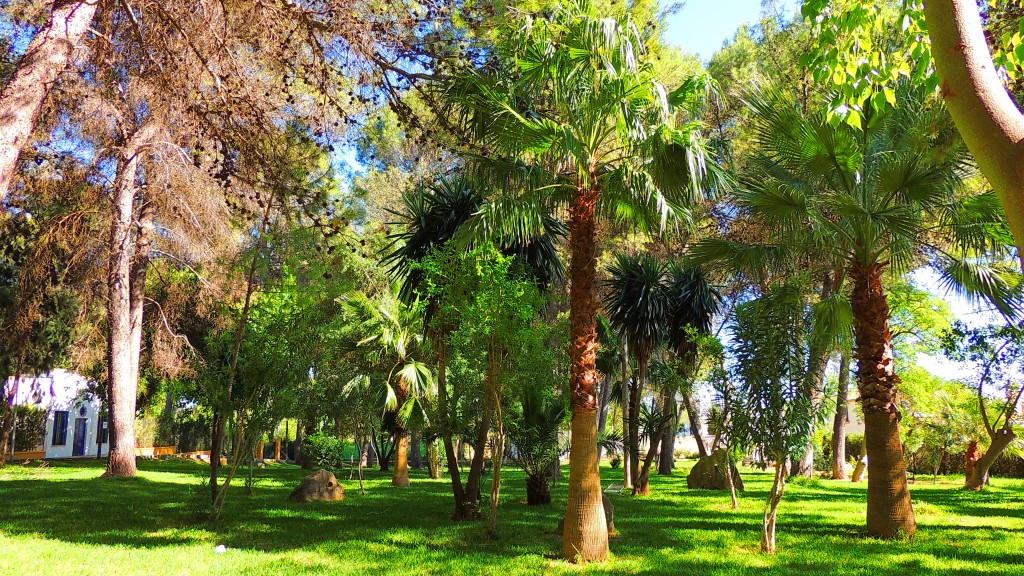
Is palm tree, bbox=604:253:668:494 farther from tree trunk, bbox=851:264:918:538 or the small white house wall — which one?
the small white house wall

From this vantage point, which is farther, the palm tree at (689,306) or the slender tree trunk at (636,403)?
the palm tree at (689,306)

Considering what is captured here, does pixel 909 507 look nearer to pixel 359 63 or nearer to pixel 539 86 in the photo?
pixel 539 86

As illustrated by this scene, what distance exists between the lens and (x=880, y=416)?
10.2 metres

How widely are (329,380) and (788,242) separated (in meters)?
11.6

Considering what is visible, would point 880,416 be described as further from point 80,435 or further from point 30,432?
point 80,435

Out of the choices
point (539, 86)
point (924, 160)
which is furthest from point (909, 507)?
point (539, 86)

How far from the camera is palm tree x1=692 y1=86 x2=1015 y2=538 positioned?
32.5 feet

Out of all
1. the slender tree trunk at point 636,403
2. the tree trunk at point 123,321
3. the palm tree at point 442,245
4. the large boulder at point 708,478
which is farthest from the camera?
the large boulder at point 708,478

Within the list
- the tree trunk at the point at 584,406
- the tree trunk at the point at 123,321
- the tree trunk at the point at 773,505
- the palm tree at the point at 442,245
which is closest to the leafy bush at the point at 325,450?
the tree trunk at the point at 123,321

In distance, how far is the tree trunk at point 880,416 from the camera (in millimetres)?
10086

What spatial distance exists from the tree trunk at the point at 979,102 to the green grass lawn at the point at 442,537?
661cm

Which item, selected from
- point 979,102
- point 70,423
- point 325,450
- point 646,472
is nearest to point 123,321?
point 325,450

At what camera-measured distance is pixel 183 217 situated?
1536 centimetres

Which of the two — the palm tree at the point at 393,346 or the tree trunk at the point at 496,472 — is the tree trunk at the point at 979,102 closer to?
the tree trunk at the point at 496,472
